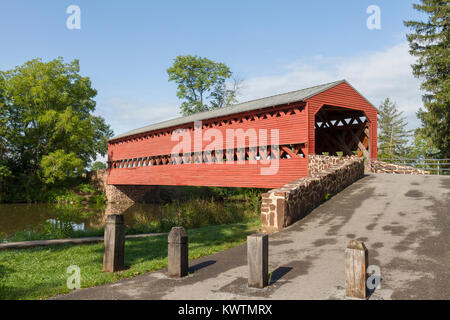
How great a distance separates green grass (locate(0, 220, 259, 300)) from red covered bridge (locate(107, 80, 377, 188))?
6.47 m

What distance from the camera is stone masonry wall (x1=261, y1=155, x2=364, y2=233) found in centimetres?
805

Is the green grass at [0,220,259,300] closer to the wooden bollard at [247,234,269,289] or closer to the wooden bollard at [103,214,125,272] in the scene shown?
the wooden bollard at [103,214,125,272]

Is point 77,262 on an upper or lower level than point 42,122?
lower

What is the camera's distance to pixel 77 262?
6098mm

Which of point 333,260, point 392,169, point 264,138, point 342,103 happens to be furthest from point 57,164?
point 333,260

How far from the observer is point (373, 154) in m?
17.0

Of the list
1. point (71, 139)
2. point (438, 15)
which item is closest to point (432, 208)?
point (438, 15)

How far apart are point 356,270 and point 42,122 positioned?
3147cm

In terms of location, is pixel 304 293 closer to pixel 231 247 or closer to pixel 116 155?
pixel 231 247

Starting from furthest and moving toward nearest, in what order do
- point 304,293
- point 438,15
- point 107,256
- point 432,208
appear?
1. point 438,15
2. point 432,208
3. point 107,256
4. point 304,293

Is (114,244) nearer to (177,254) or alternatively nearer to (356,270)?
(177,254)

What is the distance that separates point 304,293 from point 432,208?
6039mm
